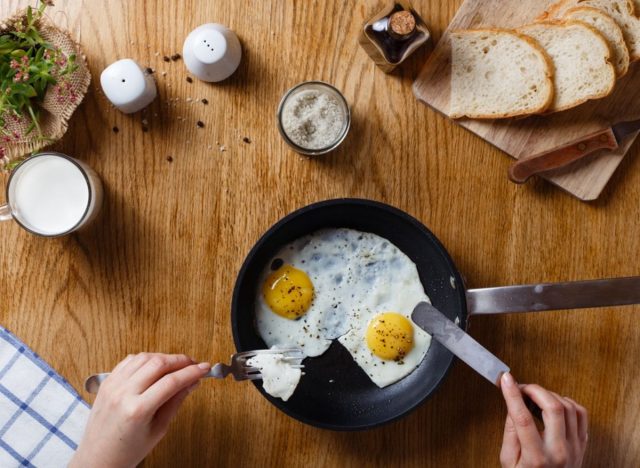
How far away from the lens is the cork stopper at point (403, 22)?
1.61m

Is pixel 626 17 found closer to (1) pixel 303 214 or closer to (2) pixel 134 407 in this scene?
(1) pixel 303 214

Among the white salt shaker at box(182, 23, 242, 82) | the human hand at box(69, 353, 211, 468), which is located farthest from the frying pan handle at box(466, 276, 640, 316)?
the white salt shaker at box(182, 23, 242, 82)

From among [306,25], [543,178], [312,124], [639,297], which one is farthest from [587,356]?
[306,25]

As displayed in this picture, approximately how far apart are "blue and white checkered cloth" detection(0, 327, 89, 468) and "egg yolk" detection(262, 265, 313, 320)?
1.90ft

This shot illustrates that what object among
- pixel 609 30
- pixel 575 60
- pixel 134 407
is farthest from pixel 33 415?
pixel 609 30

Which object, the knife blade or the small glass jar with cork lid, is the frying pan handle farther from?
the small glass jar with cork lid

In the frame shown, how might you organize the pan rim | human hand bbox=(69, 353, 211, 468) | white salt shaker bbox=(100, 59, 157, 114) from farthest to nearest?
white salt shaker bbox=(100, 59, 157, 114)
the pan rim
human hand bbox=(69, 353, 211, 468)

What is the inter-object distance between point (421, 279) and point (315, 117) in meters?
0.50

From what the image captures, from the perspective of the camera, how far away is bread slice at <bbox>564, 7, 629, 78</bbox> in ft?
5.53

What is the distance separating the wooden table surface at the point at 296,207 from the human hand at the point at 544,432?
17 centimetres

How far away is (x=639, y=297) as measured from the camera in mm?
1494

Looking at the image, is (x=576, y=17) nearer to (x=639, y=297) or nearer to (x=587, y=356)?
(x=639, y=297)

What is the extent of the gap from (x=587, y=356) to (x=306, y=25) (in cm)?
115

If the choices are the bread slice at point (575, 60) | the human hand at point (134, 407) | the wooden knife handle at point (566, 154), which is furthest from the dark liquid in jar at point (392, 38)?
the human hand at point (134, 407)
